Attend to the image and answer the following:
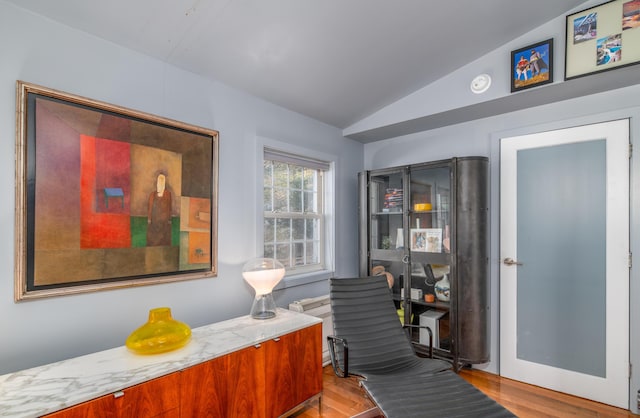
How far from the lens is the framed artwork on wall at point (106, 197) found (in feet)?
5.24

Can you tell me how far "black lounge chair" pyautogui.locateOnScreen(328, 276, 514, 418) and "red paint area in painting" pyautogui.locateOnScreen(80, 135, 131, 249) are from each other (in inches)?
58.4

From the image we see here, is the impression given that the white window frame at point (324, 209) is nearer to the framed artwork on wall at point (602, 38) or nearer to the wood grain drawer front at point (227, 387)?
the wood grain drawer front at point (227, 387)

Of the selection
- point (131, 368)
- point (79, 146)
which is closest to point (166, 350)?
point (131, 368)

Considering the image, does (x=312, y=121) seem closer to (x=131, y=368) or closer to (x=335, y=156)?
(x=335, y=156)

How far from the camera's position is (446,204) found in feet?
9.77

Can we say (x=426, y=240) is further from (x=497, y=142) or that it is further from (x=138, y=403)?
(x=138, y=403)

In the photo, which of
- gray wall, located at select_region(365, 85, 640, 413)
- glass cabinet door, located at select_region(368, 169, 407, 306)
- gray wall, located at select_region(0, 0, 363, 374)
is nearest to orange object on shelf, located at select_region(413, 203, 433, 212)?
glass cabinet door, located at select_region(368, 169, 407, 306)

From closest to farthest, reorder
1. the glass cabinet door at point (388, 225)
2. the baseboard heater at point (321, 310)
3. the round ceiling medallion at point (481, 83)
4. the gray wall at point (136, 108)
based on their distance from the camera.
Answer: the gray wall at point (136, 108), the round ceiling medallion at point (481, 83), the baseboard heater at point (321, 310), the glass cabinet door at point (388, 225)

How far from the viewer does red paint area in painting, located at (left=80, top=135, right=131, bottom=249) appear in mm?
1754

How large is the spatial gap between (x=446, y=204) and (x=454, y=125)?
0.89 metres

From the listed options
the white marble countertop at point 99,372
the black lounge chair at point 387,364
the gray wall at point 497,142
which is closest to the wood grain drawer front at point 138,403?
the white marble countertop at point 99,372

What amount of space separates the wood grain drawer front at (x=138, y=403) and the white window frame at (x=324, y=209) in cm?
126

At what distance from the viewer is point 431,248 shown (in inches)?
120

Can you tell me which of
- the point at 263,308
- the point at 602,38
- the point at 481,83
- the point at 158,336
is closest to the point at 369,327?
the point at 263,308
